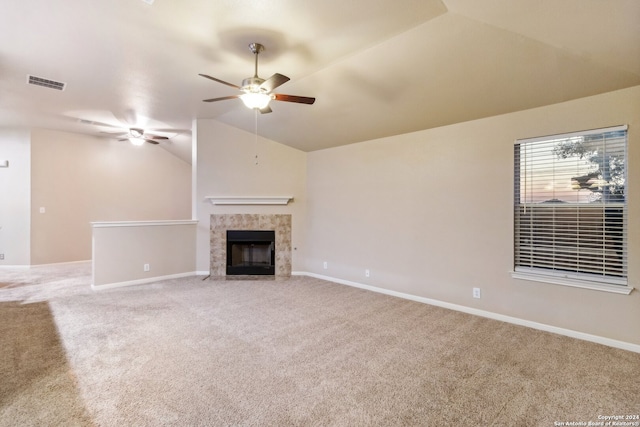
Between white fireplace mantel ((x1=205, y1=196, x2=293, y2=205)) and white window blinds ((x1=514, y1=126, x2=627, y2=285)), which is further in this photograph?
white fireplace mantel ((x1=205, y1=196, x2=293, y2=205))

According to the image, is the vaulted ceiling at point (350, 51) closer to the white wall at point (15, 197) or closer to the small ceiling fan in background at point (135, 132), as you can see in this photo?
the small ceiling fan in background at point (135, 132)

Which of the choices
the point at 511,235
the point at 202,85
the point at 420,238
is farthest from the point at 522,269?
the point at 202,85

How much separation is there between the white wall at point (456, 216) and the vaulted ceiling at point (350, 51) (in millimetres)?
256

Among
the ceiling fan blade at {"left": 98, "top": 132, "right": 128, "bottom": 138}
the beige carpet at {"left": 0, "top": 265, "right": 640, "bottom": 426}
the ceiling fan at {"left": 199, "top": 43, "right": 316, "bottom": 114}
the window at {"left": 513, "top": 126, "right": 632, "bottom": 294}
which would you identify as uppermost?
the ceiling fan blade at {"left": 98, "top": 132, "right": 128, "bottom": 138}

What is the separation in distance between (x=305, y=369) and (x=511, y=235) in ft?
9.07

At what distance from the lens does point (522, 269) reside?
3457 mm

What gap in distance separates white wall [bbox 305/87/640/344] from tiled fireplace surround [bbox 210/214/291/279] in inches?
24.8

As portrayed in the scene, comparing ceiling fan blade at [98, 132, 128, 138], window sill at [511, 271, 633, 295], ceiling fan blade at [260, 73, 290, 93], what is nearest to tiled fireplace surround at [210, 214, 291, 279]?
ceiling fan blade at [98, 132, 128, 138]

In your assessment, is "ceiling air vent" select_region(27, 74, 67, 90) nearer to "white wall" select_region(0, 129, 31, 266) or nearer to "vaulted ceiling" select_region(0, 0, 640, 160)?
"vaulted ceiling" select_region(0, 0, 640, 160)

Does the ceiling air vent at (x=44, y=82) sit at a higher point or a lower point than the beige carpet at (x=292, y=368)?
higher

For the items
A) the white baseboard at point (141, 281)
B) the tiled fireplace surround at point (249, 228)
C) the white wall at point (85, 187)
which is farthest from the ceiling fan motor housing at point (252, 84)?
the white wall at point (85, 187)

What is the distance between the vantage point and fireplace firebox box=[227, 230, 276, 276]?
585cm

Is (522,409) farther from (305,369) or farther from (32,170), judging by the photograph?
(32,170)

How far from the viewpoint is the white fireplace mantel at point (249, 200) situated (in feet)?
18.9
